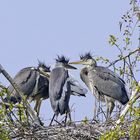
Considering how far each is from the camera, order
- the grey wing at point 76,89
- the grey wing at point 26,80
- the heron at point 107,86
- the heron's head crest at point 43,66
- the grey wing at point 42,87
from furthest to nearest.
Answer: the heron's head crest at point 43,66
the grey wing at point 42,87
the grey wing at point 26,80
the heron at point 107,86
the grey wing at point 76,89

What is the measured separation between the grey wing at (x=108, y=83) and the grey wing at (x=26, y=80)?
111 cm

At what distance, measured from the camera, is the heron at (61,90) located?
9.71 metres

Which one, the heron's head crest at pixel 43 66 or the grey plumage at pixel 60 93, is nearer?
the grey plumage at pixel 60 93

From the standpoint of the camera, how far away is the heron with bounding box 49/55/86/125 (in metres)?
9.71

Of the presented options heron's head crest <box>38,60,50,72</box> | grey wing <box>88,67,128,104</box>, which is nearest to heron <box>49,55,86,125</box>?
grey wing <box>88,67,128,104</box>

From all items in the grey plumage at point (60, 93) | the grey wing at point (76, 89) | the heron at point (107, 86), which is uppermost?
the heron at point (107, 86)

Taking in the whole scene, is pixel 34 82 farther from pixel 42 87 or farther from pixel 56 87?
pixel 56 87

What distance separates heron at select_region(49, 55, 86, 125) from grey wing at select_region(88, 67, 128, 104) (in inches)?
30.1

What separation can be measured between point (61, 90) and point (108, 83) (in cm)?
187

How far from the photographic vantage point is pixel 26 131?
23.7 ft

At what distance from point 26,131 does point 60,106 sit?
8.19 ft

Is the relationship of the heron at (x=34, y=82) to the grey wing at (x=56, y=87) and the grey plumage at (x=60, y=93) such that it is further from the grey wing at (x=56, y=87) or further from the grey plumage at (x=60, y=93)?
the grey plumage at (x=60, y=93)

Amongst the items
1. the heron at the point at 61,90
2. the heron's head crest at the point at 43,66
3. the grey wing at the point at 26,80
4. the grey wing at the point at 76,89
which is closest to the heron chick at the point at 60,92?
the heron at the point at 61,90

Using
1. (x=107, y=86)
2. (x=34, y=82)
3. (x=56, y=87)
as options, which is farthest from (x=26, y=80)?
(x=56, y=87)
